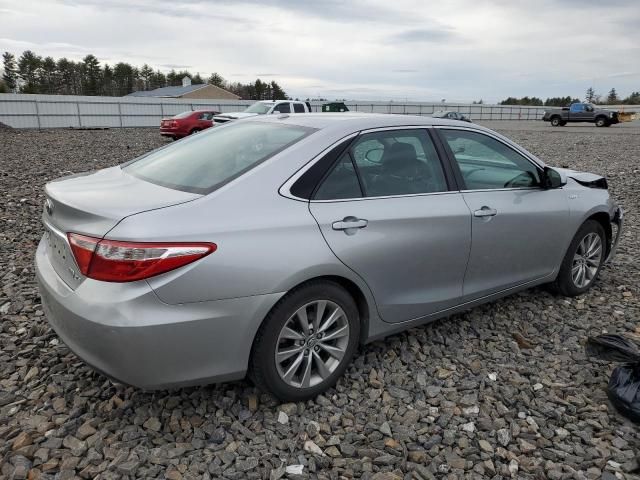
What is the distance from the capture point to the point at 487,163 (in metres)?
3.94

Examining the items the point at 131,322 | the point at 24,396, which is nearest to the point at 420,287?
the point at 131,322

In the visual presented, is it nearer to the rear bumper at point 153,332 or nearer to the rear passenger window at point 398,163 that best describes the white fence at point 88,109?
the rear passenger window at point 398,163

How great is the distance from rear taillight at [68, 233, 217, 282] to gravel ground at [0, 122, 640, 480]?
2.95 ft

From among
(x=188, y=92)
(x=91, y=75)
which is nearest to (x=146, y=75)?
(x=91, y=75)

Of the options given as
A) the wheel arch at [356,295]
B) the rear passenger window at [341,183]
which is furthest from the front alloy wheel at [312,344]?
the rear passenger window at [341,183]

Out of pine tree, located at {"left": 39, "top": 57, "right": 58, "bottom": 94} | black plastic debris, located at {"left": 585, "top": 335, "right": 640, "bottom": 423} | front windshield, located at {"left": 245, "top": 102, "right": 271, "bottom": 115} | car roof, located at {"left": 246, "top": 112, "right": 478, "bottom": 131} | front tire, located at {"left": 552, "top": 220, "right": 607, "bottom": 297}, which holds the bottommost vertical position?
black plastic debris, located at {"left": 585, "top": 335, "right": 640, "bottom": 423}

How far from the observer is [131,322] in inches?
90.2

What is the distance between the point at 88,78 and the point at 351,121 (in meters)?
95.1

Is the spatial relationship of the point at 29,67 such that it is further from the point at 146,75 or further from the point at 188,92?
the point at 188,92

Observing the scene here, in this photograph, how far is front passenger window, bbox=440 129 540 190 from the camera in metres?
3.62

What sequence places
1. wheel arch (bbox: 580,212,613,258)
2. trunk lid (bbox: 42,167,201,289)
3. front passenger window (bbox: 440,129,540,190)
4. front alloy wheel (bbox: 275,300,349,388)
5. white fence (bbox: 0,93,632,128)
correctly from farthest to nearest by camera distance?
white fence (bbox: 0,93,632,128), wheel arch (bbox: 580,212,613,258), front passenger window (bbox: 440,129,540,190), front alloy wheel (bbox: 275,300,349,388), trunk lid (bbox: 42,167,201,289)

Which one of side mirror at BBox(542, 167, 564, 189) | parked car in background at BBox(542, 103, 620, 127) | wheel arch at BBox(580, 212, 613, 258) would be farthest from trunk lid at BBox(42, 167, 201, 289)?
parked car in background at BBox(542, 103, 620, 127)

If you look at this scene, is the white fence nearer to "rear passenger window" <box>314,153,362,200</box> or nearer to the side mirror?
the side mirror

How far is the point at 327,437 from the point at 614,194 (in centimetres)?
869
